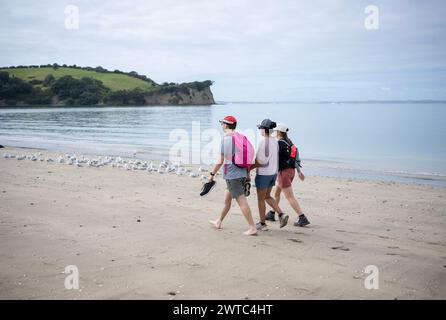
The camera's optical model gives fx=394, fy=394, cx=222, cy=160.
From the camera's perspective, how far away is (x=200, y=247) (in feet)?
21.2

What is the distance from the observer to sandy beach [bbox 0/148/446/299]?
16.2 feet

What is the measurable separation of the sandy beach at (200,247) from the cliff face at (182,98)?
389 ft

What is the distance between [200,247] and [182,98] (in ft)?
425

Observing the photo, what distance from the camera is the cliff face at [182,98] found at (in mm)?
127131

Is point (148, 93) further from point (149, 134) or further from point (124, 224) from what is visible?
point (124, 224)

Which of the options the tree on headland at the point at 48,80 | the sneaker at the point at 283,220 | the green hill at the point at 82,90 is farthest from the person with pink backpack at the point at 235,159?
the tree on headland at the point at 48,80

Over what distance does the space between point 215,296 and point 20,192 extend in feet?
24.9

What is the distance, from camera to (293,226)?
8.09 meters

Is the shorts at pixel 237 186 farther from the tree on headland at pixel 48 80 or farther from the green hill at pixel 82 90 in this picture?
the tree on headland at pixel 48 80

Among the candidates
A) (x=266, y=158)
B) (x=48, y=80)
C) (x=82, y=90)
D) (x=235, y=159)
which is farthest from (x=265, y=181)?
(x=48, y=80)

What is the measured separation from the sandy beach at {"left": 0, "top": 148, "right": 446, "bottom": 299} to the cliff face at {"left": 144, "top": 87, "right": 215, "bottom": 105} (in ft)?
389

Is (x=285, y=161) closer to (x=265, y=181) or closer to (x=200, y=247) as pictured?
(x=265, y=181)

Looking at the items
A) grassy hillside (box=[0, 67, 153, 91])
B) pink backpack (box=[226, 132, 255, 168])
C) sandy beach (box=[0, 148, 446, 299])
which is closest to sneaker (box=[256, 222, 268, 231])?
sandy beach (box=[0, 148, 446, 299])

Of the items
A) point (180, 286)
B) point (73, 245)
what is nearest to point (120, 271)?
point (180, 286)
